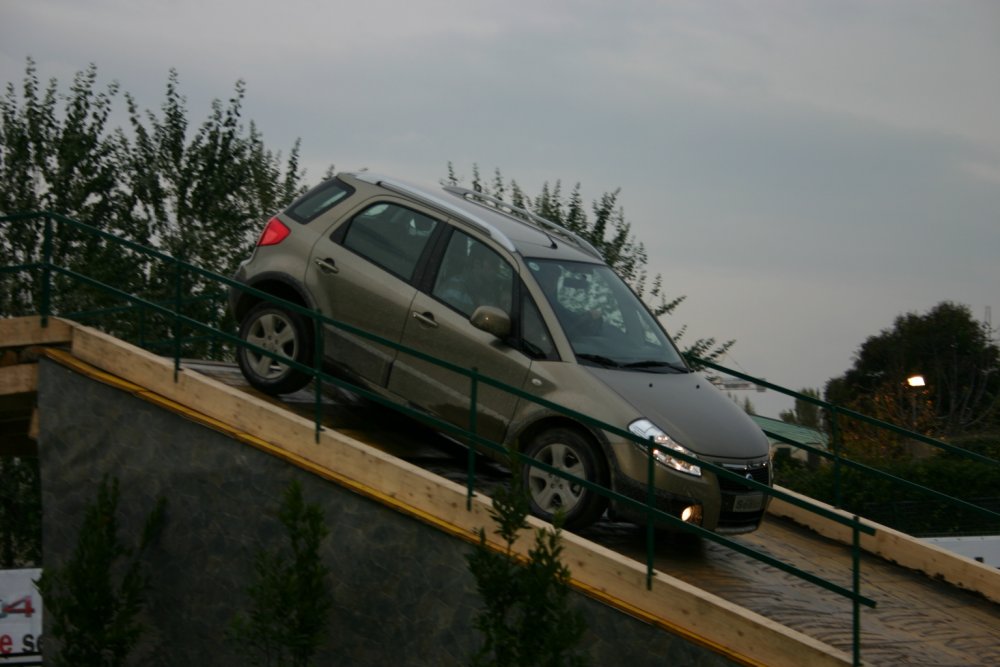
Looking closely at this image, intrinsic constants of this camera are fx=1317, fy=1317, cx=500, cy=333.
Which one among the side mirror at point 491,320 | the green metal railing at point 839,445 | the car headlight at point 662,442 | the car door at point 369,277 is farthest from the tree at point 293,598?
the green metal railing at point 839,445

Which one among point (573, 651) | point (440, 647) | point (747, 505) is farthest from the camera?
point (747, 505)

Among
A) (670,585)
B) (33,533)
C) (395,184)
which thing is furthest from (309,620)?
(33,533)

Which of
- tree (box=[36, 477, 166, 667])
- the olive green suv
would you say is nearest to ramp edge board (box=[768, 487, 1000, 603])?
the olive green suv

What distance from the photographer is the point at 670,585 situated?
7.60m

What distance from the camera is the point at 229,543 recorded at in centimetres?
891

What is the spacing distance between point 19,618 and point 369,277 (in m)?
12.8

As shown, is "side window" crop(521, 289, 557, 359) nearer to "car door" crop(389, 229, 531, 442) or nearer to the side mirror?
"car door" crop(389, 229, 531, 442)

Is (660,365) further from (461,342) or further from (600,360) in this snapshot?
(461,342)

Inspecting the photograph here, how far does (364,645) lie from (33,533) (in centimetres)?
2530

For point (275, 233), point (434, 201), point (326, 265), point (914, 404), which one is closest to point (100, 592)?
point (326, 265)

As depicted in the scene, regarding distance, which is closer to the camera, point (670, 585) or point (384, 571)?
point (670, 585)

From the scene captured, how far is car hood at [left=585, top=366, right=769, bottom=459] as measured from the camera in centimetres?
847

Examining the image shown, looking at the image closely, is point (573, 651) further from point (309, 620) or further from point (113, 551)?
point (113, 551)

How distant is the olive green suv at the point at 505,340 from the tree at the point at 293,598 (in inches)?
50.0
